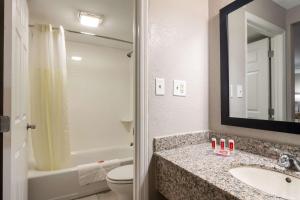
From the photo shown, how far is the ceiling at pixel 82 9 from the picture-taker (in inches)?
64.9

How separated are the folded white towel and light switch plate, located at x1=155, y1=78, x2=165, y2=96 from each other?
1.38 metres

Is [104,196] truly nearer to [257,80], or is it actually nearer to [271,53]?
[257,80]

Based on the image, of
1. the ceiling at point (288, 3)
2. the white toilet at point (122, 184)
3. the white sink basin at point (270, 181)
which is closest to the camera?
the white sink basin at point (270, 181)

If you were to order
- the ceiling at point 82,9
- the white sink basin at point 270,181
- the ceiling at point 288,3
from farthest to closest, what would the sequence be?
the ceiling at point 82,9, the ceiling at point 288,3, the white sink basin at point 270,181

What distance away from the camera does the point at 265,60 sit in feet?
3.27

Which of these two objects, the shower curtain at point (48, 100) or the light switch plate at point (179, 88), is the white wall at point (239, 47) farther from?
the shower curtain at point (48, 100)

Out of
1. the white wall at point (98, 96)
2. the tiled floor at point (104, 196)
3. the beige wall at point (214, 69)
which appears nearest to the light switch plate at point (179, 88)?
the beige wall at point (214, 69)

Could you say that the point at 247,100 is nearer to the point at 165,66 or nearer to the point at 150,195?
the point at 165,66

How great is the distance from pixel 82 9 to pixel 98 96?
1406 mm

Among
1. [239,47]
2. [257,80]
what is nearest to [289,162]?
[257,80]

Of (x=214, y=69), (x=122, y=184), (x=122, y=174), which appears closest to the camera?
(x=214, y=69)

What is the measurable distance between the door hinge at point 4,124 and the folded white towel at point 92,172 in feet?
3.98

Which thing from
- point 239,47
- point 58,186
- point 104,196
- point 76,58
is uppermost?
point 76,58

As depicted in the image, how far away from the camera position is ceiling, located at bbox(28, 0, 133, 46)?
5.41 ft
